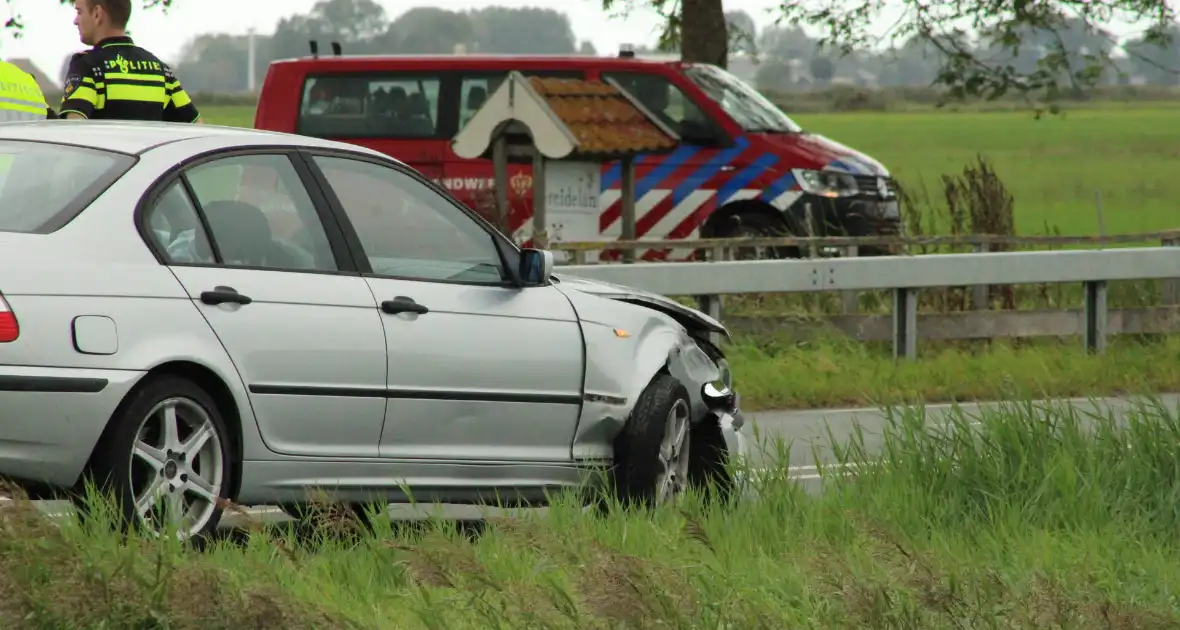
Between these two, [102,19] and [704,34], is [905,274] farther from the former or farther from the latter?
[704,34]

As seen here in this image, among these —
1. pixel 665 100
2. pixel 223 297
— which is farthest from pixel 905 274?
pixel 223 297

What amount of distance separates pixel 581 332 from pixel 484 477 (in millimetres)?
651

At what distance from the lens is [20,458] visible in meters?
6.21

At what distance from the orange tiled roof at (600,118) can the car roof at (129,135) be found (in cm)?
899

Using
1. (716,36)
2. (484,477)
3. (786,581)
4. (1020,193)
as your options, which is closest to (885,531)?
(786,581)

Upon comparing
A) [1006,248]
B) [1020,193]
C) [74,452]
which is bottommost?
[1020,193]

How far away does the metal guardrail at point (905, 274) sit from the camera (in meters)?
13.9

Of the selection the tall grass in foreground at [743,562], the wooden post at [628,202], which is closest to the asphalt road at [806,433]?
the tall grass in foreground at [743,562]

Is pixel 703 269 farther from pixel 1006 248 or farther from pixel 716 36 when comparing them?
pixel 716 36

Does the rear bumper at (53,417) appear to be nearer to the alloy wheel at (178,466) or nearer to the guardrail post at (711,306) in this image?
the alloy wheel at (178,466)

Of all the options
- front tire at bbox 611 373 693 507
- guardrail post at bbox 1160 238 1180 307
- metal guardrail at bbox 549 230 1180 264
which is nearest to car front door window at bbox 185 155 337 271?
front tire at bbox 611 373 693 507

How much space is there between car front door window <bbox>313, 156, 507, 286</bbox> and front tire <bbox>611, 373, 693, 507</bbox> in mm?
699

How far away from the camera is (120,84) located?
904 centimetres

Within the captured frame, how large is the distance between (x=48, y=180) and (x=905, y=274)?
8.75 m
